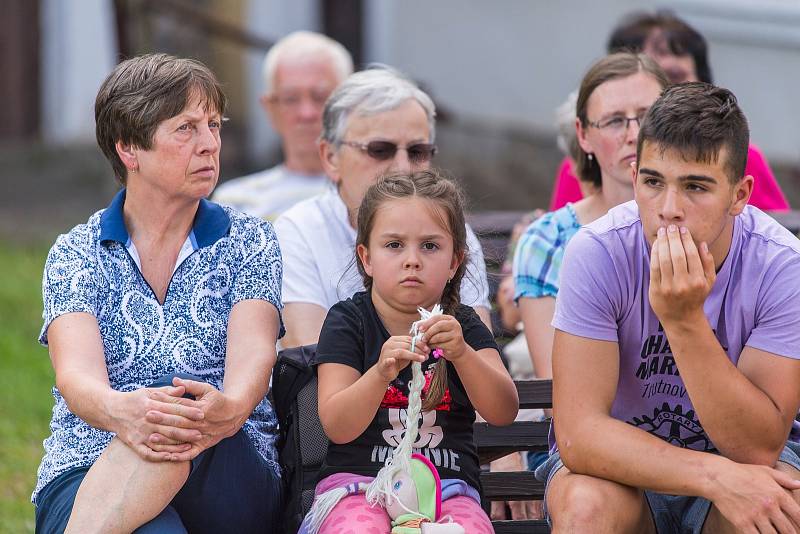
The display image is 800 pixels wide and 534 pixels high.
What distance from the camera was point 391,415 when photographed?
10.5 ft

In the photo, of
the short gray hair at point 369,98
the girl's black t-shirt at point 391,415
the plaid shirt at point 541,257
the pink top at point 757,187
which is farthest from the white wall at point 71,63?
the girl's black t-shirt at point 391,415

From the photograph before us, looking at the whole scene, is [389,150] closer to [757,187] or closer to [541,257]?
[541,257]

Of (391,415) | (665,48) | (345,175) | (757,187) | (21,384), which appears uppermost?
(665,48)

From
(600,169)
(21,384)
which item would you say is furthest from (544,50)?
(600,169)

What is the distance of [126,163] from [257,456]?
0.82 meters

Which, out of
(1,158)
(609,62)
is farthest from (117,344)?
(1,158)

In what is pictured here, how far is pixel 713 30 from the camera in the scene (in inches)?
310

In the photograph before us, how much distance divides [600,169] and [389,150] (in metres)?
0.67

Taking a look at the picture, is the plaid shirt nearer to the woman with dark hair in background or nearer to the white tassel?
the woman with dark hair in background

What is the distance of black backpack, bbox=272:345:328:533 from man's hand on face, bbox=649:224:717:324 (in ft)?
2.98

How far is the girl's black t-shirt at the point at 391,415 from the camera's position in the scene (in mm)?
3195

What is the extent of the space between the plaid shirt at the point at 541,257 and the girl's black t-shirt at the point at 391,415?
0.65 metres

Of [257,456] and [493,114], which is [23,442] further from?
[493,114]

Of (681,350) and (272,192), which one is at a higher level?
(681,350)
